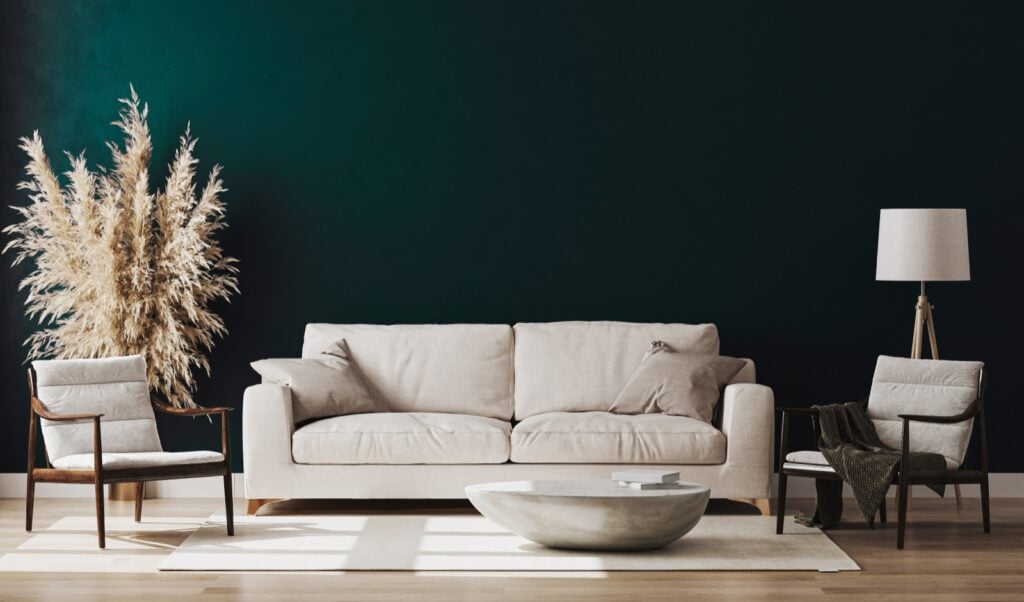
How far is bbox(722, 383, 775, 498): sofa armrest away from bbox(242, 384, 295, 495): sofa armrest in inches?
81.5

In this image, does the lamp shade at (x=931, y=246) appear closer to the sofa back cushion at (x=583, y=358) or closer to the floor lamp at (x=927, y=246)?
the floor lamp at (x=927, y=246)

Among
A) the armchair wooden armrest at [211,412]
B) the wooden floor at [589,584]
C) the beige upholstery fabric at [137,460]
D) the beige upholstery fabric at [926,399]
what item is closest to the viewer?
the wooden floor at [589,584]

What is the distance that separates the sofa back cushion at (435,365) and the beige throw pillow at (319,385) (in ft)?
0.56

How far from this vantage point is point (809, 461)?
5445 mm

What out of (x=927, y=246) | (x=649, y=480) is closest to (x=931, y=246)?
(x=927, y=246)

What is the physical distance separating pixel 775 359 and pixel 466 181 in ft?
6.39

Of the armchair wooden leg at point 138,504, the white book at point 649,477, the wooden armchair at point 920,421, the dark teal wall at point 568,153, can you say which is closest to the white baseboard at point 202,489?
the dark teal wall at point 568,153

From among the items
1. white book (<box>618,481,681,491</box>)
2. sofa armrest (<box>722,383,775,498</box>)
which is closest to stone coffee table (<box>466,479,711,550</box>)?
white book (<box>618,481,681,491</box>)

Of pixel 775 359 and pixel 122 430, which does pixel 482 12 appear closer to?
pixel 775 359

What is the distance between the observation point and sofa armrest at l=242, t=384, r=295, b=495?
18.9 feet

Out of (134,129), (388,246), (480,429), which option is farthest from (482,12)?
(480,429)

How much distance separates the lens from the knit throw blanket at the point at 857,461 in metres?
5.24

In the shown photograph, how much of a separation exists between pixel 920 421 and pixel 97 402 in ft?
12.1

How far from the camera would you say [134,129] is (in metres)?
6.50
